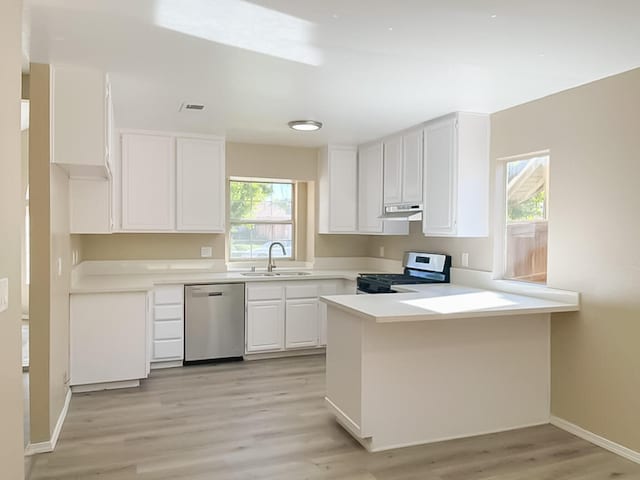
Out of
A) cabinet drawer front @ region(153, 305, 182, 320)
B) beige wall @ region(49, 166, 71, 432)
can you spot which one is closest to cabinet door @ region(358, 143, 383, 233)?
cabinet drawer front @ region(153, 305, 182, 320)

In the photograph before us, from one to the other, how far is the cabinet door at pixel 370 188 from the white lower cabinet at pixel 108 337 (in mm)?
2434

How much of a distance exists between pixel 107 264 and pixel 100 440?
7.37ft

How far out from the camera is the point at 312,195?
19.0 ft

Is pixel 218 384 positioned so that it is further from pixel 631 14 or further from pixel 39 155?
pixel 631 14

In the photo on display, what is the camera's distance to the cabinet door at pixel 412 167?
4.36 m

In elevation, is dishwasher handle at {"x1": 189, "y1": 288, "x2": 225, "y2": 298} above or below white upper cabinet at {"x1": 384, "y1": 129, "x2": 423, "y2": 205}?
below

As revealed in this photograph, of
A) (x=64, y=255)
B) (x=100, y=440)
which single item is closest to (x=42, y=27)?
(x=64, y=255)

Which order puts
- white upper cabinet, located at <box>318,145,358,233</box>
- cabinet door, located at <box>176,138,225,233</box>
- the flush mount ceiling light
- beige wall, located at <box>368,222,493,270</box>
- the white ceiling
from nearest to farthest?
1. the white ceiling
2. beige wall, located at <box>368,222,493,270</box>
3. the flush mount ceiling light
4. cabinet door, located at <box>176,138,225,233</box>
5. white upper cabinet, located at <box>318,145,358,233</box>

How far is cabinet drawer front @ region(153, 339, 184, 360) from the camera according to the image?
15.0 feet

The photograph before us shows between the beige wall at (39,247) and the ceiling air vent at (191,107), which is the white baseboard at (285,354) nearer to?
the beige wall at (39,247)

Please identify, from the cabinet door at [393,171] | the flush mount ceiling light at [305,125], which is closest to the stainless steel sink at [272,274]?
the cabinet door at [393,171]

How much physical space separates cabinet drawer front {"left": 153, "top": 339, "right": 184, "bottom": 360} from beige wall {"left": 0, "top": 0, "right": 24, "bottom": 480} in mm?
2653

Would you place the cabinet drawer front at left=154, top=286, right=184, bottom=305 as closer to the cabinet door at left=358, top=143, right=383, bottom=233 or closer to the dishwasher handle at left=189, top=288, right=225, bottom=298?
the dishwasher handle at left=189, top=288, right=225, bottom=298

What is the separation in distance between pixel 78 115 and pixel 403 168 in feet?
9.17
